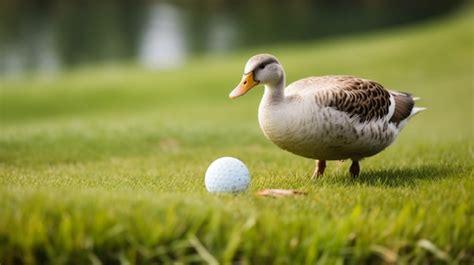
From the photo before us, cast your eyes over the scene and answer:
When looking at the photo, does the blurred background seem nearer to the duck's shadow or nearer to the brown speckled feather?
the duck's shadow

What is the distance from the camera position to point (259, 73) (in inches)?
237

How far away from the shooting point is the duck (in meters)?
5.85

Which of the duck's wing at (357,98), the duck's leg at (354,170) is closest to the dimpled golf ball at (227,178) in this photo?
the duck's wing at (357,98)

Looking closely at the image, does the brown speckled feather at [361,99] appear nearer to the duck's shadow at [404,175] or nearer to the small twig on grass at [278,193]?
the duck's shadow at [404,175]

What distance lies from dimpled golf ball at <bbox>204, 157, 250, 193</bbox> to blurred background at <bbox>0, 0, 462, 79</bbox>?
19.8m

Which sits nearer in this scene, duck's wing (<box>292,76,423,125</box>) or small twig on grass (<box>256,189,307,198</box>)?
small twig on grass (<box>256,189,307,198</box>)

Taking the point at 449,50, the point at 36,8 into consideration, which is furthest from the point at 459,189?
the point at 36,8

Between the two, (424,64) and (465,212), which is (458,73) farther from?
(465,212)

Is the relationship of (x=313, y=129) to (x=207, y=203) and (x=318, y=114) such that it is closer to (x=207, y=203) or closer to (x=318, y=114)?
(x=318, y=114)

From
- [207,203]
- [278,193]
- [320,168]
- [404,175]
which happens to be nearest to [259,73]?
[278,193]

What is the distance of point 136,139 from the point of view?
1033 cm

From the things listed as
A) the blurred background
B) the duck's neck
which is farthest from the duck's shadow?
the blurred background

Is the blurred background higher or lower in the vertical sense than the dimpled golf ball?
higher

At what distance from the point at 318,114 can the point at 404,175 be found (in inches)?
52.0
